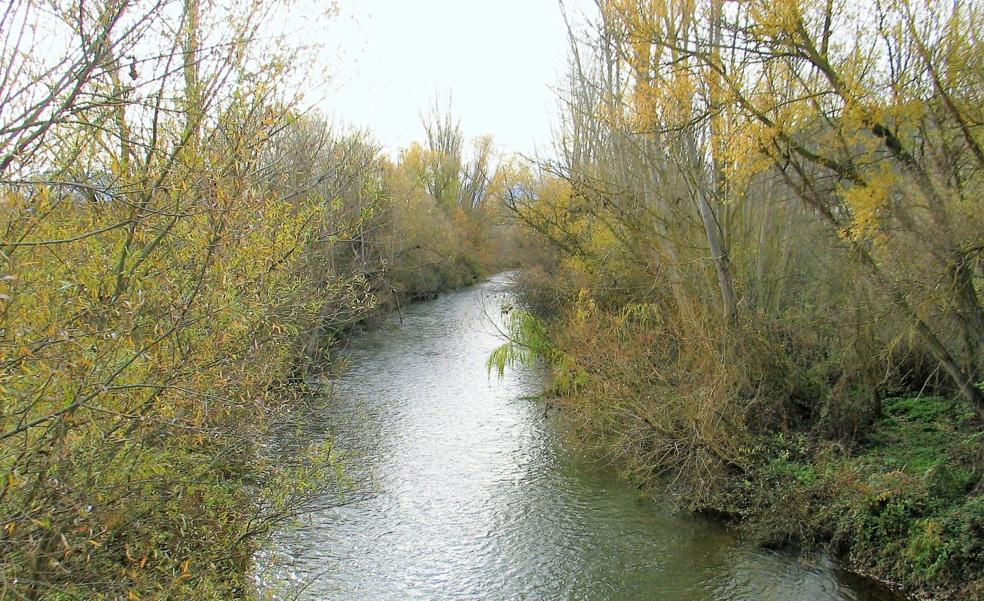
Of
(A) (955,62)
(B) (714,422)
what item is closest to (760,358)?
(B) (714,422)

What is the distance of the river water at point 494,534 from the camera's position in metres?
7.64

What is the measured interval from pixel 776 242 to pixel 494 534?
6.89 meters

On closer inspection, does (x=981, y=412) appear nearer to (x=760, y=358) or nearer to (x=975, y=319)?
(x=975, y=319)

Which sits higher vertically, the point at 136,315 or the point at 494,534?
the point at 136,315

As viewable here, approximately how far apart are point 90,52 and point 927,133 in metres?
7.82

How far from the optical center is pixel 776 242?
12.2m

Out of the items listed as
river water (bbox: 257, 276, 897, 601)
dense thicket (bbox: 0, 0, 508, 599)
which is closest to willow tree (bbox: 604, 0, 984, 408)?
river water (bbox: 257, 276, 897, 601)

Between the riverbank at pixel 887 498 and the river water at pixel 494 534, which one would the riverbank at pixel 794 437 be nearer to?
the riverbank at pixel 887 498

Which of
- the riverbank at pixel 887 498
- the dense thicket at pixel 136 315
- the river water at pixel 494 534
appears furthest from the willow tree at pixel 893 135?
the dense thicket at pixel 136 315

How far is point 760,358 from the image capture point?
403 inches

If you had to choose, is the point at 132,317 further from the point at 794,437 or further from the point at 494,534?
the point at 794,437

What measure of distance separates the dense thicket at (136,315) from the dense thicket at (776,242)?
5176 millimetres

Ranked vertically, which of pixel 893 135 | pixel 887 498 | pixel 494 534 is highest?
pixel 893 135

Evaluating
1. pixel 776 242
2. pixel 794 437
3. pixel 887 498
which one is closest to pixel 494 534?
pixel 794 437
